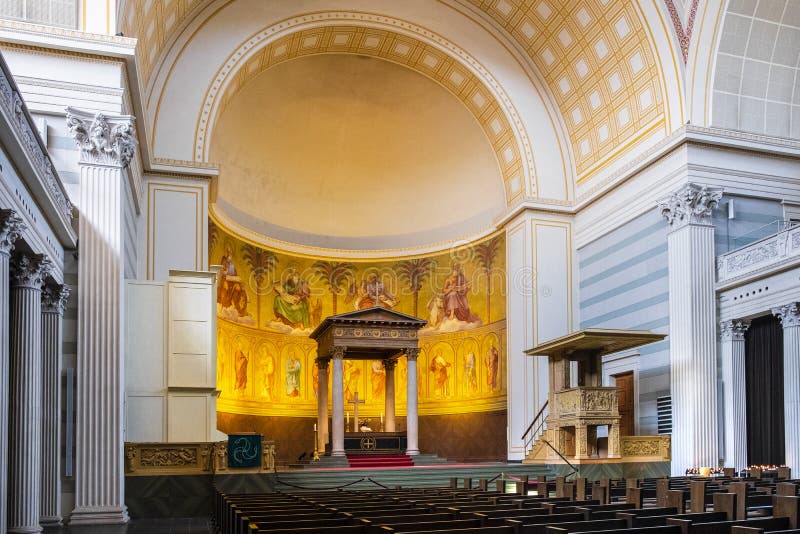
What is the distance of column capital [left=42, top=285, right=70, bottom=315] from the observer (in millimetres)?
14031

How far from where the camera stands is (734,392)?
63.0ft

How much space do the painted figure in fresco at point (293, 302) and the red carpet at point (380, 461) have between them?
23.1 feet

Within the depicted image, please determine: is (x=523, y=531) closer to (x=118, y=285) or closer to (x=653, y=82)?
(x=118, y=285)

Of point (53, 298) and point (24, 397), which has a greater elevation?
point (53, 298)

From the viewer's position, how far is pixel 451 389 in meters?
27.7

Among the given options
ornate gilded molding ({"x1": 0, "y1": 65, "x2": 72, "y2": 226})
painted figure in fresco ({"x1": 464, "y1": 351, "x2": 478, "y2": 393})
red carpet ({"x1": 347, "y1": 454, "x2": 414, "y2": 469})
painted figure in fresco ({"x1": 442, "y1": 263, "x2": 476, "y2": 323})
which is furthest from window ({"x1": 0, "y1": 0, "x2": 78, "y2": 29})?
painted figure in fresco ({"x1": 464, "y1": 351, "x2": 478, "y2": 393})

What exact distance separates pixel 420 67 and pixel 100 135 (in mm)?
12812

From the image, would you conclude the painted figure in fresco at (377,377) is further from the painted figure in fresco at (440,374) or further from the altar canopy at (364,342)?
the altar canopy at (364,342)

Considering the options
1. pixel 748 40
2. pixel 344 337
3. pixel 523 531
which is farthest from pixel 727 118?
pixel 523 531

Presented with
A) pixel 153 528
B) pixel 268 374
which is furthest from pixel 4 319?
pixel 268 374

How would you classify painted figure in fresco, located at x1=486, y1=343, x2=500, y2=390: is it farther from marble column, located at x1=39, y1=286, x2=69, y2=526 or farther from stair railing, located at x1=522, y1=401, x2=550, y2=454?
marble column, located at x1=39, y1=286, x2=69, y2=526

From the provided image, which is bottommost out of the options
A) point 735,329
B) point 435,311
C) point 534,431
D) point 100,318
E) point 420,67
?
point 534,431

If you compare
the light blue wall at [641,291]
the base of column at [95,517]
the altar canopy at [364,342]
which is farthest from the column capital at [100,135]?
the light blue wall at [641,291]

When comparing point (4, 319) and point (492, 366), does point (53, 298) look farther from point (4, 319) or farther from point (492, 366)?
point (492, 366)
